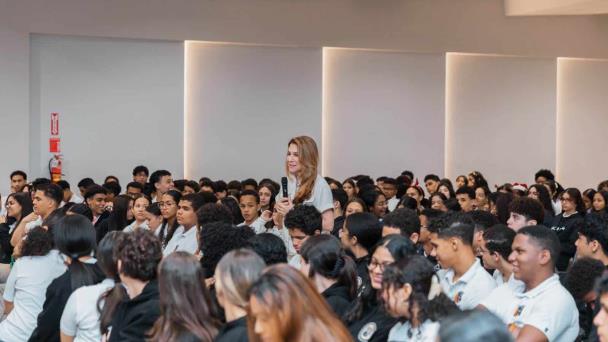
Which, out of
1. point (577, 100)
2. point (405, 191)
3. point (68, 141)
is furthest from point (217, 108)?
point (577, 100)

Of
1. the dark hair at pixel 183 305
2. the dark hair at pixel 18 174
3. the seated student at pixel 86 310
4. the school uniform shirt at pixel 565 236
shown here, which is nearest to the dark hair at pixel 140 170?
the dark hair at pixel 18 174

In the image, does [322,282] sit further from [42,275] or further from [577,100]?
[577,100]

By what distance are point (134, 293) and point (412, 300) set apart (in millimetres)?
1261

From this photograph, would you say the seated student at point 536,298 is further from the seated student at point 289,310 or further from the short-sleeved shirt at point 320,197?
the short-sleeved shirt at point 320,197

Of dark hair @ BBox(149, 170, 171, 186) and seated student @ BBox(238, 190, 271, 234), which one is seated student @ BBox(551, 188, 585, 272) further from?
dark hair @ BBox(149, 170, 171, 186)

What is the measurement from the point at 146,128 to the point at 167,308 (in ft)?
33.1

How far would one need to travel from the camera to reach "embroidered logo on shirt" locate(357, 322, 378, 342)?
4047 millimetres

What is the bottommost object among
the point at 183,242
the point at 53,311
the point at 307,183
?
the point at 53,311

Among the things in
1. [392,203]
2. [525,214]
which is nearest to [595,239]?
[525,214]

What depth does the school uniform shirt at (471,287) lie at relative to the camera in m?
4.75

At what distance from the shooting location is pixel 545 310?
417 cm

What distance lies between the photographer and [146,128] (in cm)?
1348

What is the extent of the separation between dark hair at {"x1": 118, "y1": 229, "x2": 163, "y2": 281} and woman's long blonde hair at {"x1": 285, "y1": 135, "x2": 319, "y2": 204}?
7.23 ft

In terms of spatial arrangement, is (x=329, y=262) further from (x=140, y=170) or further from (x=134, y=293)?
(x=140, y=170)
